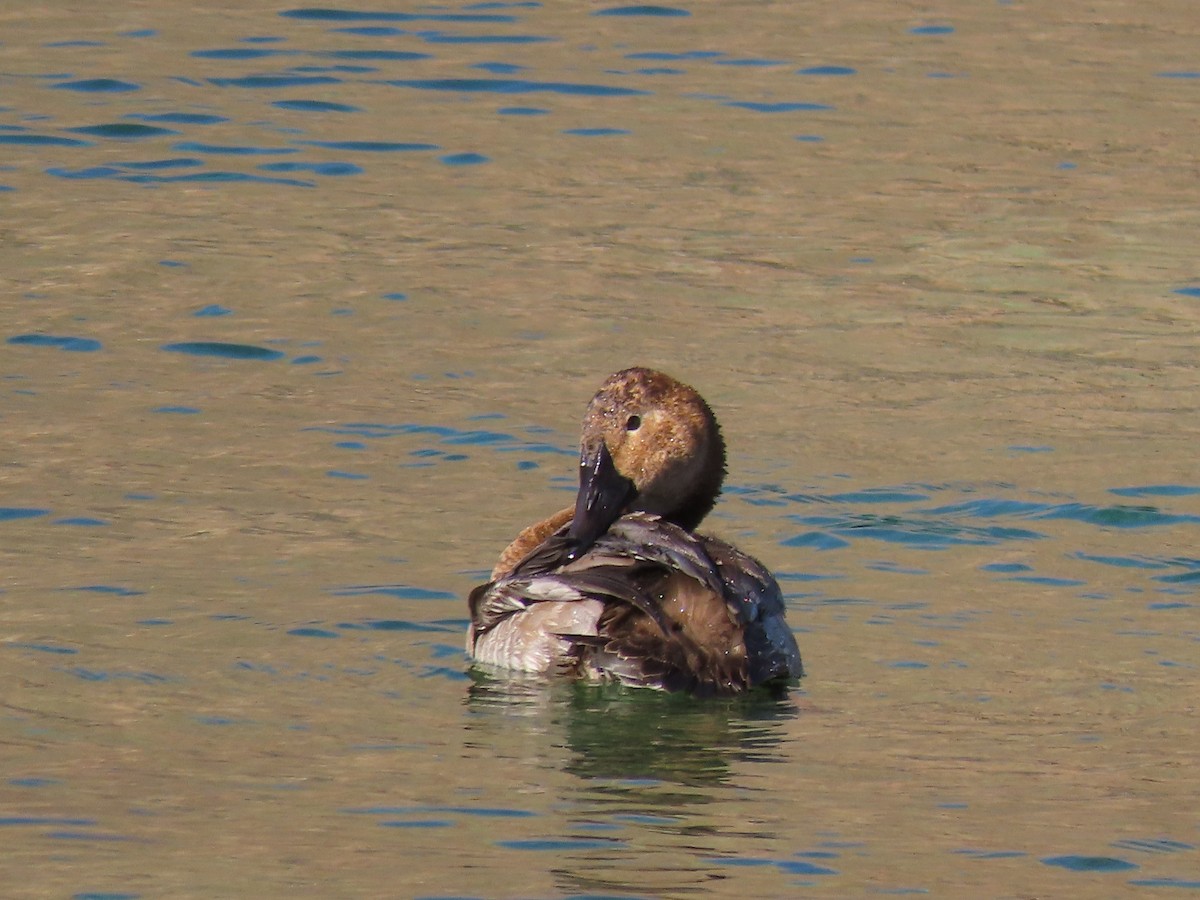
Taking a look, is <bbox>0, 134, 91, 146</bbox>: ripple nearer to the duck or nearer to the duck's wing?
the duck

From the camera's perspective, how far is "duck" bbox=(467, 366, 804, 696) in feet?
24.5

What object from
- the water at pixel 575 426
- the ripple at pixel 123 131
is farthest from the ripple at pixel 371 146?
the ripple at pixel 123 131

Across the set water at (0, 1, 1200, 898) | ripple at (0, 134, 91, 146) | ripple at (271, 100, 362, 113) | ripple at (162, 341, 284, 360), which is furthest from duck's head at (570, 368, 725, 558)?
ripple at (271, 100, 362, 113)

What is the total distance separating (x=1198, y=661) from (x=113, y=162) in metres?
9.80

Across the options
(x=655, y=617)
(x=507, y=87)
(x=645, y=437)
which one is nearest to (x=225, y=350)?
(x=645, y=437)

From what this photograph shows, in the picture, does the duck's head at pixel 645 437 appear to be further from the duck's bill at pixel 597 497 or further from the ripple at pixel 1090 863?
the ripple at pixel 1090 863

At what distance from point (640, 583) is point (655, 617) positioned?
193 mm

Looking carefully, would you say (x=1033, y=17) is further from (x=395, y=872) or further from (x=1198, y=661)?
(x=395, y=872)

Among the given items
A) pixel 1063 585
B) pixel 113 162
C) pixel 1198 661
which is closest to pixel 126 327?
pixel 113 162

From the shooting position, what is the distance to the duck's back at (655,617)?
292 inches

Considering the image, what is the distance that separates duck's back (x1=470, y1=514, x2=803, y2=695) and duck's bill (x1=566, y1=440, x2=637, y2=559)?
0.22 meters

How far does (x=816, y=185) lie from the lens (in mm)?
16109

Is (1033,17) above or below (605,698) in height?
above

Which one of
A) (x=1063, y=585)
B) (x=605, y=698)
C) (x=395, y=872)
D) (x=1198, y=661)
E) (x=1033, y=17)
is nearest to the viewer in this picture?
(x=395, y=872)
